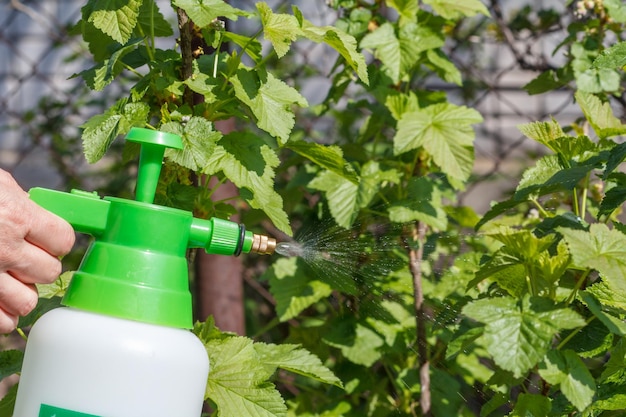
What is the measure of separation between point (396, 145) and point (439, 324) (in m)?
0.31

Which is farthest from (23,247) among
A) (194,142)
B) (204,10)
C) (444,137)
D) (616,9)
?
(616,9)

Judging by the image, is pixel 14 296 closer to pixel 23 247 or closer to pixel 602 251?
pixel 23 247

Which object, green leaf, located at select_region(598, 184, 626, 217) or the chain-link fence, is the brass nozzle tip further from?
the chain-link fence

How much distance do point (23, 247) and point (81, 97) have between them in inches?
80.0

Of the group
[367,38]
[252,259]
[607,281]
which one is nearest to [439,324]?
[607,281]

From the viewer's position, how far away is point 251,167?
1.18 m

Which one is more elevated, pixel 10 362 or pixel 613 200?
pixel 613 200

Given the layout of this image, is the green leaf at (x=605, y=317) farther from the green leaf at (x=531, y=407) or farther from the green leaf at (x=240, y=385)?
the green leaf at (x=240, y=385)

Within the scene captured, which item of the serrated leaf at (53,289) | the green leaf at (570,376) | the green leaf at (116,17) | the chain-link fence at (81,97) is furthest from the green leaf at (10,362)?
the chain-link fence at (81,97)

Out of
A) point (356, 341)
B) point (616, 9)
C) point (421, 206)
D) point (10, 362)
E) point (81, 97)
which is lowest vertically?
point (81, 97)

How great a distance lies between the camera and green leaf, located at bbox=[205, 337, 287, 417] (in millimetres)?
1122

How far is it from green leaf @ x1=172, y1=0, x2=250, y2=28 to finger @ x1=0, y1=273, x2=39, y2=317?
366 mm

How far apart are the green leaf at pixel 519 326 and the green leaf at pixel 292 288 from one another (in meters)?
0.59

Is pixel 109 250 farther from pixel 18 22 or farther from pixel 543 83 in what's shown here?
pixel 18 22
